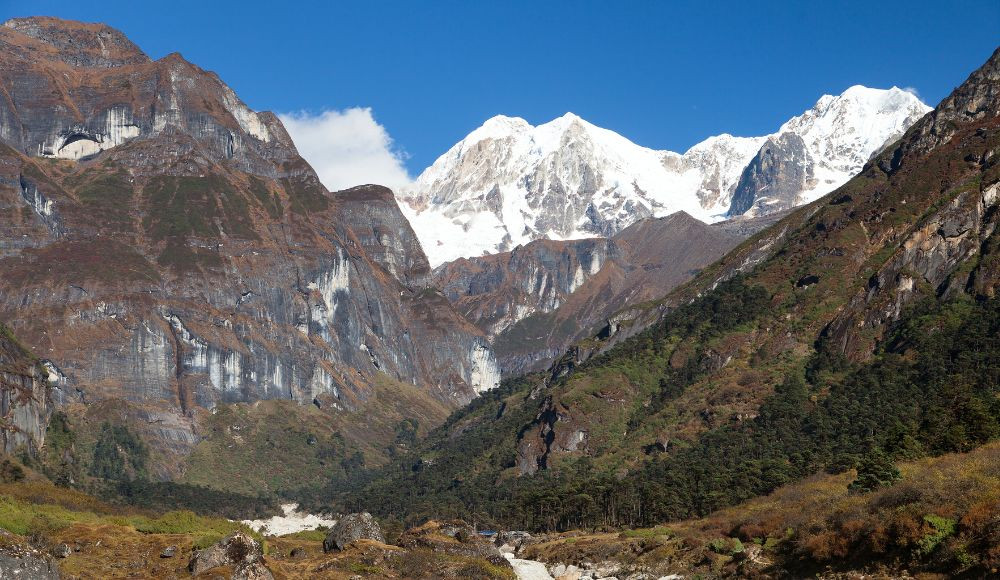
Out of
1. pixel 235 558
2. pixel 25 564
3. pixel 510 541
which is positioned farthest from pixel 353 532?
pixel 510 541

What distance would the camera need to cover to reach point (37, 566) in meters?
55.5

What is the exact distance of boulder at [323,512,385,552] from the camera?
96750 millimetres

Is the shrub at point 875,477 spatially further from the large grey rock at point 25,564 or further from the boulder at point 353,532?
the large grey rock at point 25,564

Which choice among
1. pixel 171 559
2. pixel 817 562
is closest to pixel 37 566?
pixel 171 559

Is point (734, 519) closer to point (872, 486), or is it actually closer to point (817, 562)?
point (872, 486)

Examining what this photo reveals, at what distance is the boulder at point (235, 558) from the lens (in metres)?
67.1

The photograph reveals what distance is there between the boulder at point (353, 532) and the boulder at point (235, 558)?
79.5 ft

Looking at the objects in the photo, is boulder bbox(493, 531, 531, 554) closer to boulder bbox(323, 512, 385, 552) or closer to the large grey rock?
boulder bbox(323, 512, 385, 552)

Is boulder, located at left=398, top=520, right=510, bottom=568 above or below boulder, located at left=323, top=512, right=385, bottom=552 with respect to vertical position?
below

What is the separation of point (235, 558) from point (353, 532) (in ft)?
97.3

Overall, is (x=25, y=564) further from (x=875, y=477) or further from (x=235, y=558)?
(x=875, y=477)

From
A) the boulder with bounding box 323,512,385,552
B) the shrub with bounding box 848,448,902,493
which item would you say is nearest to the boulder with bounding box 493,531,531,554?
the boulder with bounding box 323,512,385,552

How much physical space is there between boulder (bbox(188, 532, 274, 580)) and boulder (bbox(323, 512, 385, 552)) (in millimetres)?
24218

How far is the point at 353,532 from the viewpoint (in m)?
98.6
